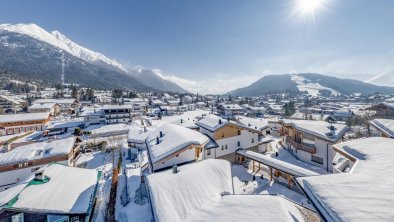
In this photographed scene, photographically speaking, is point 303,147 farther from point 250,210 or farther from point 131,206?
point 131,206

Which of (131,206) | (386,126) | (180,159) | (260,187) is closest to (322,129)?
(386,126)

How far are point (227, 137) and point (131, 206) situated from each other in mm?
16837

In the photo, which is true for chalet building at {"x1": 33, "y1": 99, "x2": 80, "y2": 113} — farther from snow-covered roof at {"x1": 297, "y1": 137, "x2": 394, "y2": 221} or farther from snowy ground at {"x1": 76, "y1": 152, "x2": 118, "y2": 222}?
snow-covered roof at {"x1": 297, "y1": 137, "x2": 394, "y2": 221}

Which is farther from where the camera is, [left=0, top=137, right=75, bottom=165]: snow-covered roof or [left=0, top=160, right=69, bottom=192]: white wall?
[left=0, top=137, right=75, bottom=165]: snow-covered roof

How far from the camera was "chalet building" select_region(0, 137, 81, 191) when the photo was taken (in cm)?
2325

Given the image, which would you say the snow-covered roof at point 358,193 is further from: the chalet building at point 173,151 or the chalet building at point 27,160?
the chalet building at point 27,160

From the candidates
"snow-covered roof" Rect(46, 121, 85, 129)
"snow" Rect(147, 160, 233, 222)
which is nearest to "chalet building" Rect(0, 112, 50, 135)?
"snow-covered roof" Rect(46, 121, 85, 129)

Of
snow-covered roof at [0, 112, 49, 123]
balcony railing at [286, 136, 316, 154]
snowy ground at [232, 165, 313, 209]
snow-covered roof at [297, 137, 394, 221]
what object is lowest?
snowy ground at [232, 165, 313, 209]

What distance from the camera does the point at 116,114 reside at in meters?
67.8

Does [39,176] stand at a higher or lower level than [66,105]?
lower

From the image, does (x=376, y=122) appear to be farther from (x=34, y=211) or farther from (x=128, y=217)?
(x=34, y=211)

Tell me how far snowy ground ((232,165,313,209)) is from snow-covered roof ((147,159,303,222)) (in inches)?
250

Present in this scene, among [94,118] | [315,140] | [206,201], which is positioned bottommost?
[206,201]

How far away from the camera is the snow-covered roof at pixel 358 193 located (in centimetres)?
692
